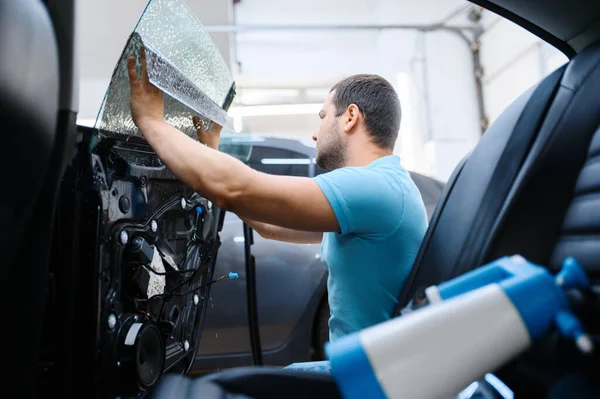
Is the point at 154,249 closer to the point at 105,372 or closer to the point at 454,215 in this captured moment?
the point at 105,372

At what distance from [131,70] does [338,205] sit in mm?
526

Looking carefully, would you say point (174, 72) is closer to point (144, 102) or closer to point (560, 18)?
point (144, 102)

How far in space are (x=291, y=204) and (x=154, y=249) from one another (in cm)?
41

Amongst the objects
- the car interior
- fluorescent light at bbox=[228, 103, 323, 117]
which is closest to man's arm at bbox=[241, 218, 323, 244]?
the car interior

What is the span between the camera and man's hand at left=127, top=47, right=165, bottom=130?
3.30 feet

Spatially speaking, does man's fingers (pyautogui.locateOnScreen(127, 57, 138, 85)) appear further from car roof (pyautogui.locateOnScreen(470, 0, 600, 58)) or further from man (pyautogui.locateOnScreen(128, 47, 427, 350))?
car roof (pyautogui.locateOnScreen(470, 0, 600, 58))

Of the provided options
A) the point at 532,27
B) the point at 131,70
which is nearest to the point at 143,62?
the point at 131,70

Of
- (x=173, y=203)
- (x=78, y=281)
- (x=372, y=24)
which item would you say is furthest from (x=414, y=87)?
(x=78, y=281)

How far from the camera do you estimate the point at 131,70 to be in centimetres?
98

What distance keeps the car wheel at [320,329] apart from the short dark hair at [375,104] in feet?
3.98

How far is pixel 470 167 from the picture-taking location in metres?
0.93

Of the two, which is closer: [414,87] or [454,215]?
[454,215]

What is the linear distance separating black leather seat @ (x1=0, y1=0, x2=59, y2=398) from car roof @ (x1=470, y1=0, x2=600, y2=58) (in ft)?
2.56

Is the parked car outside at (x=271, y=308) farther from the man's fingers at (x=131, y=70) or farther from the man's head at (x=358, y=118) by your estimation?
the man's fingers at (x=131, y=70)
